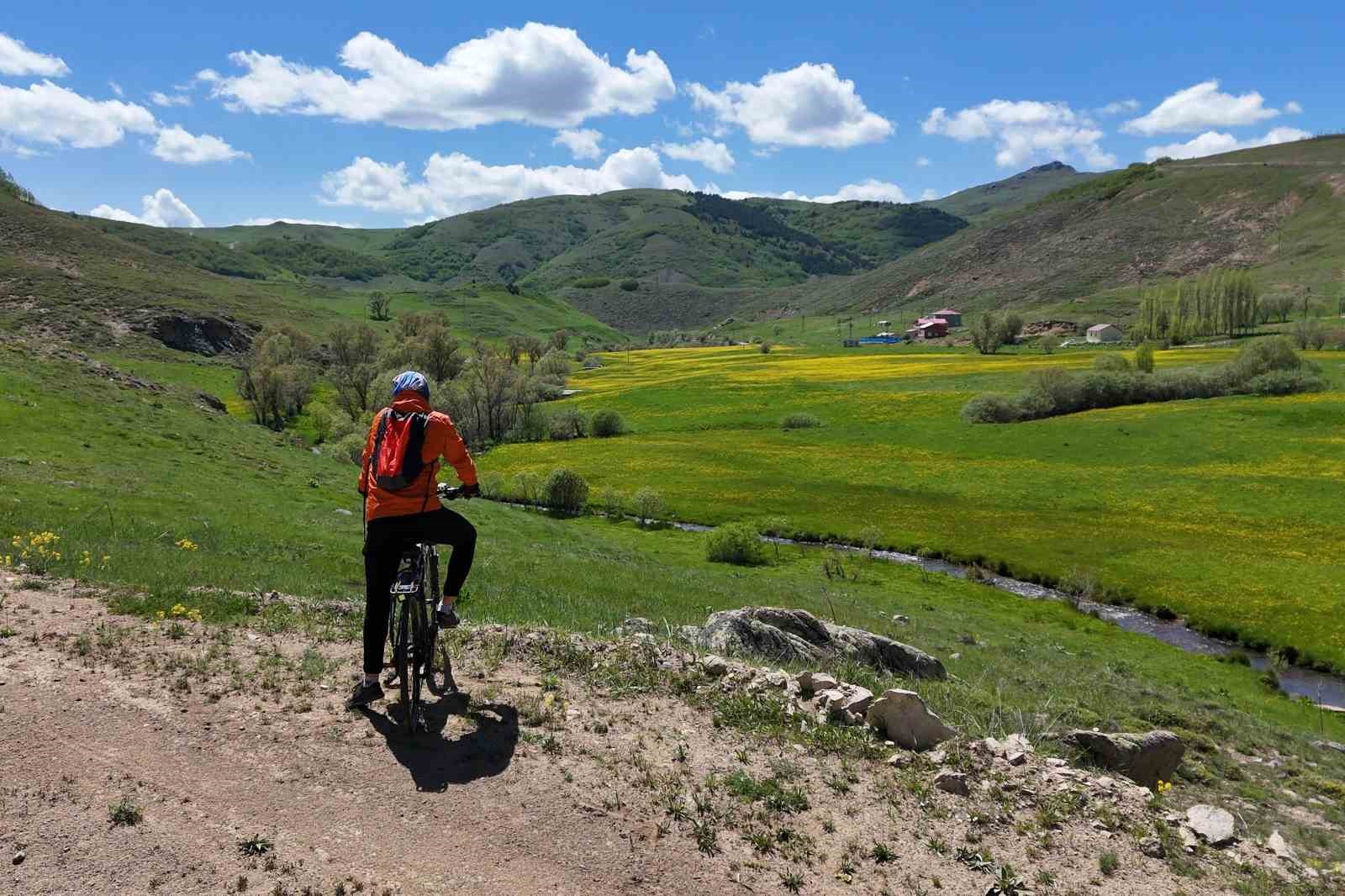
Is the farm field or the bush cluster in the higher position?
the bush cluster

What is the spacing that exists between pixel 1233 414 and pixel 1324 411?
25.7 ft

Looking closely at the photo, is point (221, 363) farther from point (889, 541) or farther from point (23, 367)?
point (889, 541)

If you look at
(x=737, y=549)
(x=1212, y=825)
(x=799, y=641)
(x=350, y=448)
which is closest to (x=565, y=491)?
(x=737, y=549)

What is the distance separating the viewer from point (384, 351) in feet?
364

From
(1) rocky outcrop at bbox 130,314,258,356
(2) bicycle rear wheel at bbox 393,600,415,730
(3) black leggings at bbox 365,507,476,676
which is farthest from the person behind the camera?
(1) rocky outcrop at bbox 130,314,258,356

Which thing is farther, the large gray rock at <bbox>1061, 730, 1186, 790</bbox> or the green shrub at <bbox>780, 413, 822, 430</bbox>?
the green shrub at <bbox>780, 413, 822, 430</bbox>

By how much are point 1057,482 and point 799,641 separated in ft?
205

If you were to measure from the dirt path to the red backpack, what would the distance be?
10.3 ft

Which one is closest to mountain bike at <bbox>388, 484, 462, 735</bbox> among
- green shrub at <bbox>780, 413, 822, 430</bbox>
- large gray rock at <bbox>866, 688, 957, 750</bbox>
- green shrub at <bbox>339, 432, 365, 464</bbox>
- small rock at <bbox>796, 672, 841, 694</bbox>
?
small rock at <bbox>796, 672, 841, 694</bbox>

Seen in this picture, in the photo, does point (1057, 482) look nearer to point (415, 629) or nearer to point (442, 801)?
point (415, 629)

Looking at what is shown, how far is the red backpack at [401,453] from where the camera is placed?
31.1 feet

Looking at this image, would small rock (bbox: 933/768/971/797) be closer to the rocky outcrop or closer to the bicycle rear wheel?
the bicycle rear wheel

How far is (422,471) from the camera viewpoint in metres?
9.59

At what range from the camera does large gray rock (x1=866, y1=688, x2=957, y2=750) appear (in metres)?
10.6
